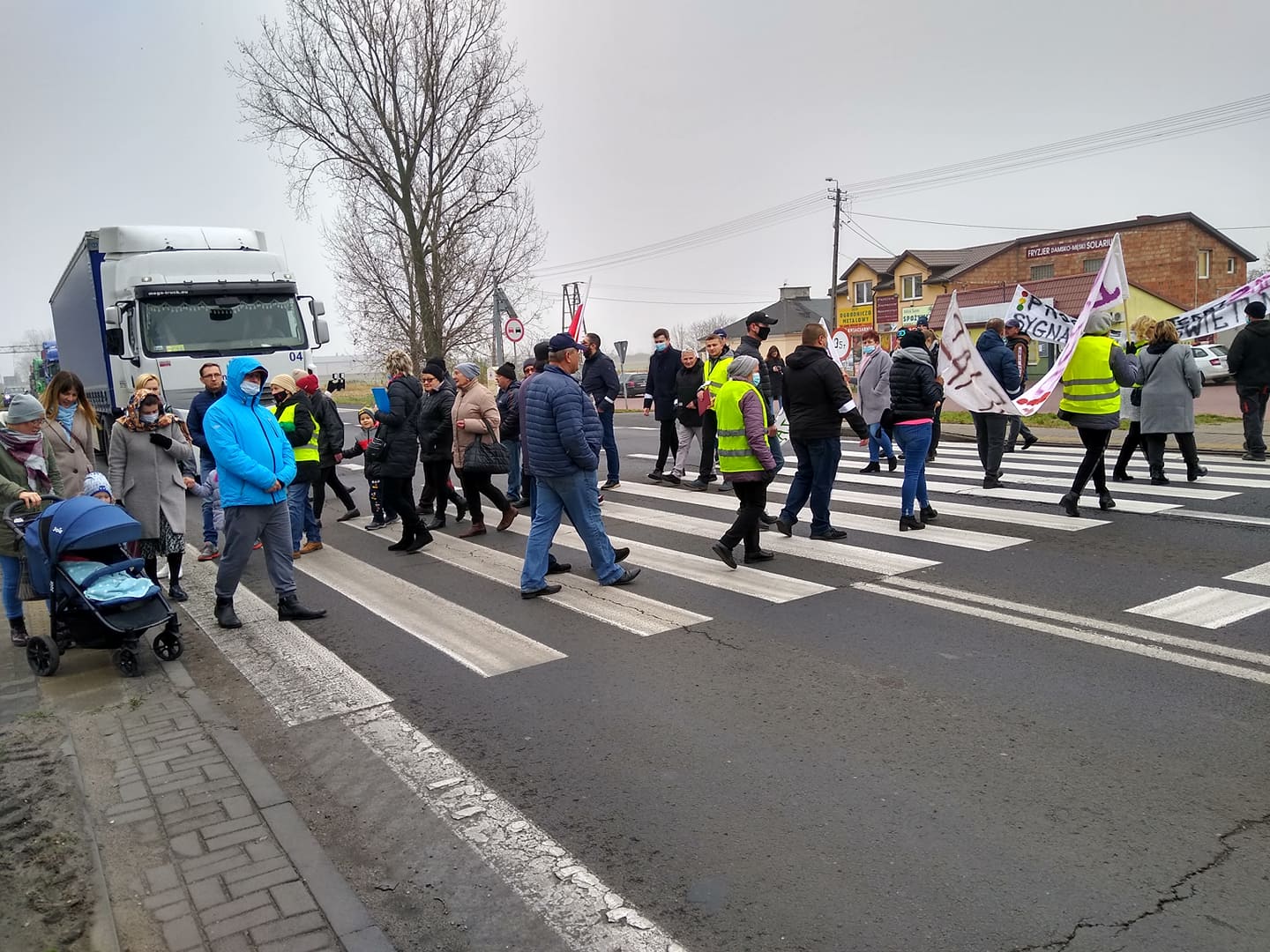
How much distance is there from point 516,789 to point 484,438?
236 inches

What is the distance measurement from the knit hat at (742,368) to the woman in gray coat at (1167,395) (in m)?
5.41

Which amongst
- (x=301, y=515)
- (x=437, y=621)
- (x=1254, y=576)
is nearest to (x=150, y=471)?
(x=301, y=515)

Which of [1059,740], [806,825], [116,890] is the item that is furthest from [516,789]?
[1059,740]

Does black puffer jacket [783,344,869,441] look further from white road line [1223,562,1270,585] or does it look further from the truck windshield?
the truck windshield

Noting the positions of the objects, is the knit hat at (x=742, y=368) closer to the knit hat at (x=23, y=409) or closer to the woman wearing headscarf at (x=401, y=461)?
the woman wearing headscarf at (x=401, y=461)

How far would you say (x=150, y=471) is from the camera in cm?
741

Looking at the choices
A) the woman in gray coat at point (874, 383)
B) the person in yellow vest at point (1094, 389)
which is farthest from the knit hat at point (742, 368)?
the woman in gray coat at point (874, 383)

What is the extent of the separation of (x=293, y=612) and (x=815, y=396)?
4.75 metres

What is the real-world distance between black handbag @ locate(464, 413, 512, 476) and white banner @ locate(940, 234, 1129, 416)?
515cm

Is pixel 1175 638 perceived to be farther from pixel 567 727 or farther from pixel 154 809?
pixel 154 809

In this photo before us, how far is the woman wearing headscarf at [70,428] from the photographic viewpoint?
6.88 metres

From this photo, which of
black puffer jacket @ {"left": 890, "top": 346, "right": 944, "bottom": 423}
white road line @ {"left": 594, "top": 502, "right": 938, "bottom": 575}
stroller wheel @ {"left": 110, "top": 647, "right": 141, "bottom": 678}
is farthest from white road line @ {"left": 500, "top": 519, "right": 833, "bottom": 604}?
stroller wheel @ {"left": 110, "top": 647, "right": 141, "bottom": 678}

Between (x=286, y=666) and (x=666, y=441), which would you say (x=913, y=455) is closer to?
(x=666, y=441)

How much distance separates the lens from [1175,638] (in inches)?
218
